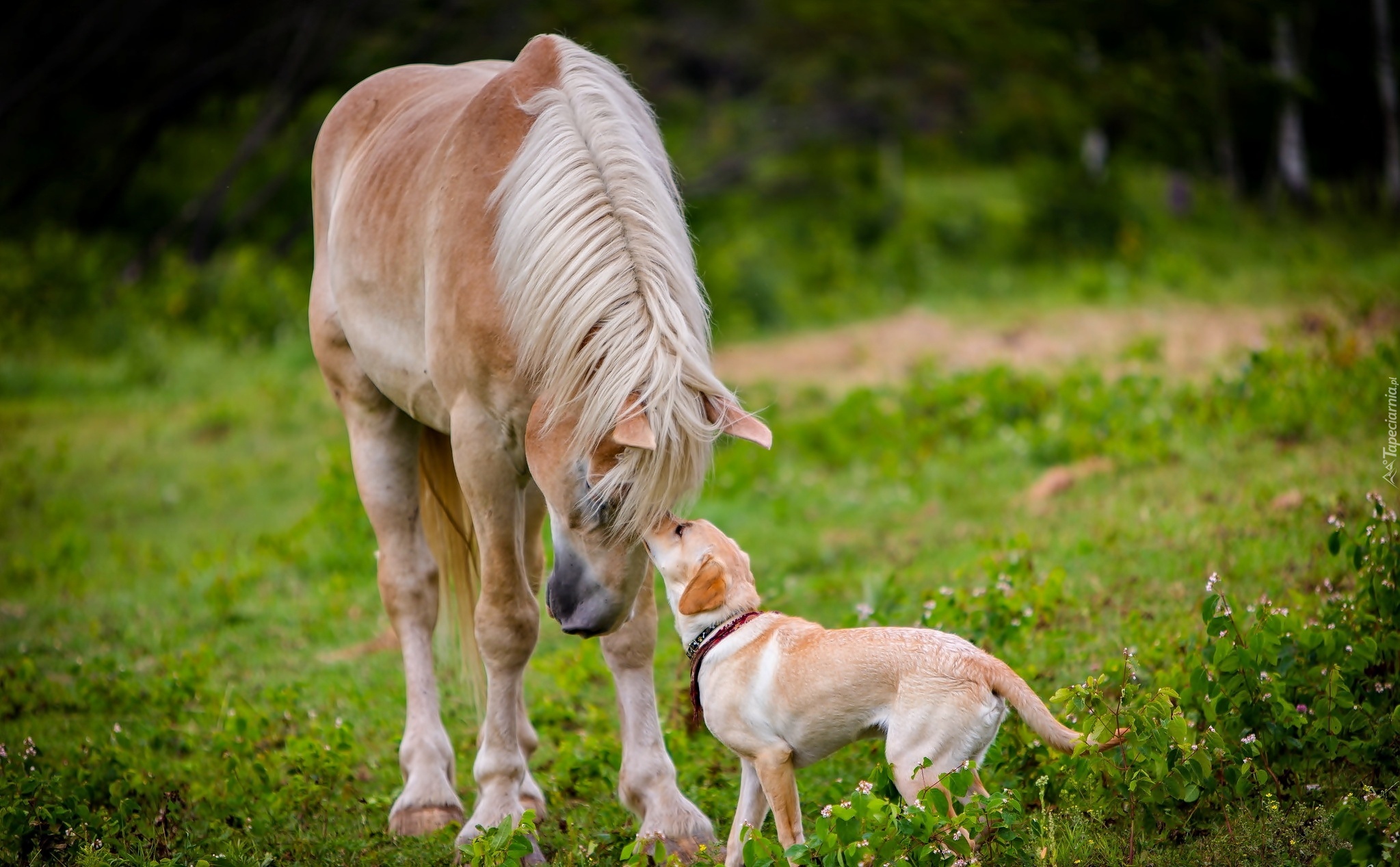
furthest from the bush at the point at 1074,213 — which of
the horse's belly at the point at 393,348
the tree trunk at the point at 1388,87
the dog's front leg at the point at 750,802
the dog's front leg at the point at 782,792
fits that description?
the dog's front leg at the point at 782,792

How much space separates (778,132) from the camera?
1775 cm

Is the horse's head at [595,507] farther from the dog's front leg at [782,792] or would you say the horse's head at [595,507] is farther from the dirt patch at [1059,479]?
the dirt patch at [1059,479]

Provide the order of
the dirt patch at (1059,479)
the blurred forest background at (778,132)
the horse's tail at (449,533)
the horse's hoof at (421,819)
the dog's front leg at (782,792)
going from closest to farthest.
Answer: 1. the dog's front leg at (782,792)
2. the horse's hoof at (421,819)
3. the horse's tail at (449,533)
4. the dirt patch at (1059,479)
5. the blurred forest background at (778,132)

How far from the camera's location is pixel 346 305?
402 centimetres

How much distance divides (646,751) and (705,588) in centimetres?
77

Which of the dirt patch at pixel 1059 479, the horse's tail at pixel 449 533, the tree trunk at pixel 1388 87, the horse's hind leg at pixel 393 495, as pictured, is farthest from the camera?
the tree trunk at pixel 1388 87

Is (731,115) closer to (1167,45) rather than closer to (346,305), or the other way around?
(1167,45)

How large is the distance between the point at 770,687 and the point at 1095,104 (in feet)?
46.9

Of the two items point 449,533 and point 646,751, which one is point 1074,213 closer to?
point 449,533

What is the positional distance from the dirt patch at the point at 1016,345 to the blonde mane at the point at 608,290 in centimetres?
593

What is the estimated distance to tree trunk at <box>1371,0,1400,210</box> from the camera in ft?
43.2

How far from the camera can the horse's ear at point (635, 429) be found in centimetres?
276

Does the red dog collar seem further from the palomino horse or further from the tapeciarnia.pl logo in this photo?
the tapeciarnia.pl logo

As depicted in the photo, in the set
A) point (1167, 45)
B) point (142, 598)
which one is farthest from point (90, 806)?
point (1167, 45)
